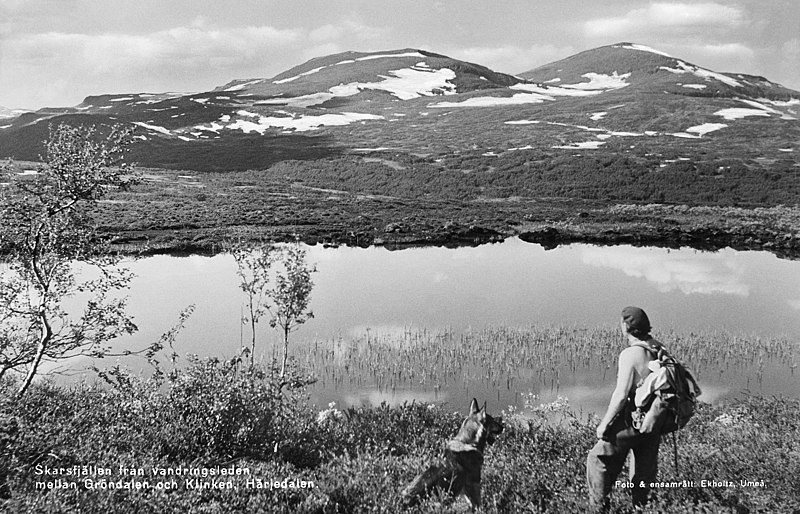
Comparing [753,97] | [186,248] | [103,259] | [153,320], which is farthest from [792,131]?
[103,259]

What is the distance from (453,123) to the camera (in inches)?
5123

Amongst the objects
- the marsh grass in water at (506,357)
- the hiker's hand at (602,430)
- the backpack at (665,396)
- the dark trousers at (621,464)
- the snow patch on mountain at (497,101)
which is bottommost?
the marsh grass in water at (506,357)

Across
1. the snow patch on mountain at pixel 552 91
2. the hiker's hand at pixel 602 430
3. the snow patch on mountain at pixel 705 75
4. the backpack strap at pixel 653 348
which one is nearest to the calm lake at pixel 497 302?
the hiker's hand at pixel 602 430

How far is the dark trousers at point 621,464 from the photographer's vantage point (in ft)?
21.2

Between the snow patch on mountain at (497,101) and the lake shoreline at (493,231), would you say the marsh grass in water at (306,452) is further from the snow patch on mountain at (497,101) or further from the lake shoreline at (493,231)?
the snow patch on mountain at (497,101)

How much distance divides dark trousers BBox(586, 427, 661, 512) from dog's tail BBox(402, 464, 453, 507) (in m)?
1.63

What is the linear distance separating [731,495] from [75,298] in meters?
24.9

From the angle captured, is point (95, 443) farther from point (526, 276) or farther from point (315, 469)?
point (526, 276)

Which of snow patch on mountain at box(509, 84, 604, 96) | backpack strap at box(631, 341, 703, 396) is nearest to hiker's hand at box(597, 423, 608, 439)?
backpack strap at box(631, 341, 703, 396)

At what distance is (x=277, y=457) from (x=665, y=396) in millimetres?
5698

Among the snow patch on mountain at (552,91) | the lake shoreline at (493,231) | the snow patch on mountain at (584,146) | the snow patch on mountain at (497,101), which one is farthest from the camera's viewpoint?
the snow patch on mountain at (552,91)

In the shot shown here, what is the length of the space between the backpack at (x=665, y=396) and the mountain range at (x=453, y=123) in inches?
2786

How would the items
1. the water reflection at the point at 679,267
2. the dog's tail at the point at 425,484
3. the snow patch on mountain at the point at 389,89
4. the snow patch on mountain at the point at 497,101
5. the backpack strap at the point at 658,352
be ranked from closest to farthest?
the backpack strap at the point at 658,352, the dog's tail at the point at 425,484, the water reflection at the point at 679,267, the snow patch on mountain at the point at 497,101, the snow patch on mountain at the point at 389,89

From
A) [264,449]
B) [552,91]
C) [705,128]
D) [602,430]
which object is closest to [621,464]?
[602,430]
